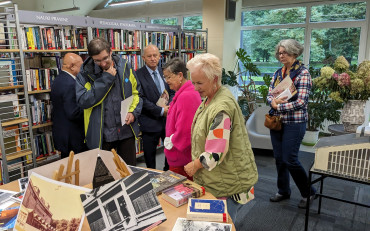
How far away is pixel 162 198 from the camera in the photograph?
57.1 inches

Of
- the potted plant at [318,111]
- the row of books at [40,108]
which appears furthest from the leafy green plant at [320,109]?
the row of books at [40,108]

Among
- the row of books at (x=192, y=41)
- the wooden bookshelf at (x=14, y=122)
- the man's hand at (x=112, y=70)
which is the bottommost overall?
the wooden bookshelf at (x=14, y=122)

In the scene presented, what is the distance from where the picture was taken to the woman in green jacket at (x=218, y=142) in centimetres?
140

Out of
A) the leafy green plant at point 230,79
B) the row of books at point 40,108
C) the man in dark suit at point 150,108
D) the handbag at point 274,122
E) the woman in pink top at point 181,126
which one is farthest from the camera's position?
the leafy green plant at point 230,79

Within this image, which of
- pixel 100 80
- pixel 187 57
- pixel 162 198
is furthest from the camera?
pixel 187 57

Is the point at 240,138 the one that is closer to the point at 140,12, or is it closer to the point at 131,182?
the point at 131,182

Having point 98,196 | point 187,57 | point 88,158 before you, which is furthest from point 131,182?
point 187,57

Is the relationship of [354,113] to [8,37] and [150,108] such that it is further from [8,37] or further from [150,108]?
[8,37]

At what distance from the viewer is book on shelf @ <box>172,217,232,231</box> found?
3.88 ft

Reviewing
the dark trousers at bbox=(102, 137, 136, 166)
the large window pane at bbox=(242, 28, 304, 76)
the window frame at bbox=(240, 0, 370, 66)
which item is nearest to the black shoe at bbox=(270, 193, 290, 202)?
the dark trousers at bbox=(102, 137, 136, 166)

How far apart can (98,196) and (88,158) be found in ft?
1.69

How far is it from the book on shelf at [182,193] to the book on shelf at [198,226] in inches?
6.1

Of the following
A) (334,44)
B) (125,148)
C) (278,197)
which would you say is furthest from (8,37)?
(334,44)

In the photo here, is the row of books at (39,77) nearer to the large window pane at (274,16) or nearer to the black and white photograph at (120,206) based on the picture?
the black and white photograph at (120,206)
